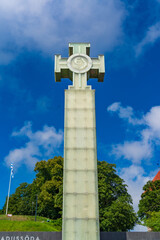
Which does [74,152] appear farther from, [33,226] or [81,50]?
[33,226]

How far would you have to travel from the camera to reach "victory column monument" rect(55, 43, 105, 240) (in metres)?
12.9

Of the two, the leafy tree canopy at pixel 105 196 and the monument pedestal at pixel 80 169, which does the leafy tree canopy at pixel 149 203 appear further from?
the monument pedestal at pixel 80 169

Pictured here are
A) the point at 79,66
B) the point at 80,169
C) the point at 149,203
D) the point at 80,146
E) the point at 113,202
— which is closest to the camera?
the point at 80,169

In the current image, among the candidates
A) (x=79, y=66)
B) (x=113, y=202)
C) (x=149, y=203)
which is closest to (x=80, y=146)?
(x=79, y=66)

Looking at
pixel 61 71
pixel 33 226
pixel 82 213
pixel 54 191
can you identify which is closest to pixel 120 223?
pixel 33 226

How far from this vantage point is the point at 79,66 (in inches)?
674

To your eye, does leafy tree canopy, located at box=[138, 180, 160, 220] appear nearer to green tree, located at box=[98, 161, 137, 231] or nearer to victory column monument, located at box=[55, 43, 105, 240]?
green tree, located at box=[98, 161, 137, 231]

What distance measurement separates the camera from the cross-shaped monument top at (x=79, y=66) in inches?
662

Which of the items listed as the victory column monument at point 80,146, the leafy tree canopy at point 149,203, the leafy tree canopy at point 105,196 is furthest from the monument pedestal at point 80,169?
the leafy tree canopy at point 149,203

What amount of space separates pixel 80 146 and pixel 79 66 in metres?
6.24

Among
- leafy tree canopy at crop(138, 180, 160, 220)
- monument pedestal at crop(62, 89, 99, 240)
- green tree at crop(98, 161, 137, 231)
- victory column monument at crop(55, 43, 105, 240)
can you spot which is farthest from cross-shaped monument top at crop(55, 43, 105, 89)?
leafy tree canopy at crop(138, 180, 160, 220)

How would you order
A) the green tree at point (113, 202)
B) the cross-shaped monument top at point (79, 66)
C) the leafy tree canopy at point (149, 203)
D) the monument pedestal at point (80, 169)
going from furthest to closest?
the leafy tree canopy at point (149, 203) → the green tree at point (113, 202) → the cross-shaped monument top at point (79, 66) → the monument pedestal at point (80, 169)

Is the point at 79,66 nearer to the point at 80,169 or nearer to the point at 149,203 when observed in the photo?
the point at 80,169

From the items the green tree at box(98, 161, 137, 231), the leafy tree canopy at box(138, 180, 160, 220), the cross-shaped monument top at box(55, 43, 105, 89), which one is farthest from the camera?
the leafy tree canopy at box(138, 180, 160, 220)
